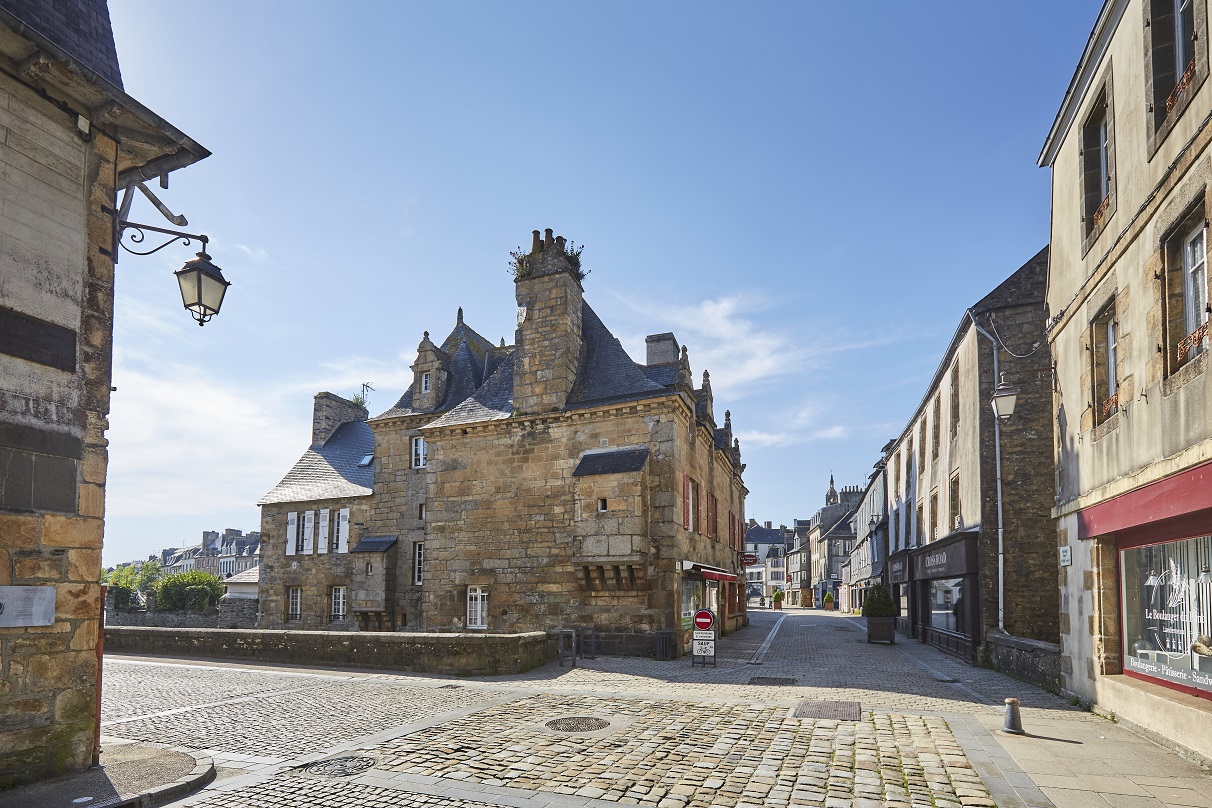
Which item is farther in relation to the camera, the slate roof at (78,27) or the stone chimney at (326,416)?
the stone chimney at (326,416)

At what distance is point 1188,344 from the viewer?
7.51 m

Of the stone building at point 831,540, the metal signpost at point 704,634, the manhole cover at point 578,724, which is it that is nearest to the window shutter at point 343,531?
the metal signpost at point 704,634

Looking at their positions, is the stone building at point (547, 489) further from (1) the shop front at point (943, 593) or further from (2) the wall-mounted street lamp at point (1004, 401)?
(2) the wall-mounted street lamp at point (1004, 401)

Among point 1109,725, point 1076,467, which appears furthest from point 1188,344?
point 1109,725

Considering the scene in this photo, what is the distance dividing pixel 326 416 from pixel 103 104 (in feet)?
83.1

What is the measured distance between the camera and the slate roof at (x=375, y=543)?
24.4 meters

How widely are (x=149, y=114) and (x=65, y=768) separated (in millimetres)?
5800

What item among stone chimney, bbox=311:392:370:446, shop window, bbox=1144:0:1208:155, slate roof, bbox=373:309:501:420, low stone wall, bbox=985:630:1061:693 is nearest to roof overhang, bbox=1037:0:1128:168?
shop window, bbox=1144:0:1208:155

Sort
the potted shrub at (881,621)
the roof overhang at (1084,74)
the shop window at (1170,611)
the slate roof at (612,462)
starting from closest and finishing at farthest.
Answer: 1. the shop window at (1170,611)
2. the roof overhang at (1084,74)
3. the slate roof at (612,462)
4. the potted shrub at (881,621)

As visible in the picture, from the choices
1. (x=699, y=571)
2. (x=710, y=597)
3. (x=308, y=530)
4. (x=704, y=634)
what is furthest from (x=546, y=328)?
(x=308, y=530)

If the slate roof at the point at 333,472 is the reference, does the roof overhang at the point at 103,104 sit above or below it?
above

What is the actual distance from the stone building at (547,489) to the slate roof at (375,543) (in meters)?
0.07

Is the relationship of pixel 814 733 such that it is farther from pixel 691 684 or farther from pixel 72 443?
pixel 72 443

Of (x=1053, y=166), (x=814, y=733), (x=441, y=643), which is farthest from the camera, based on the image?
(x=441, y=643)
